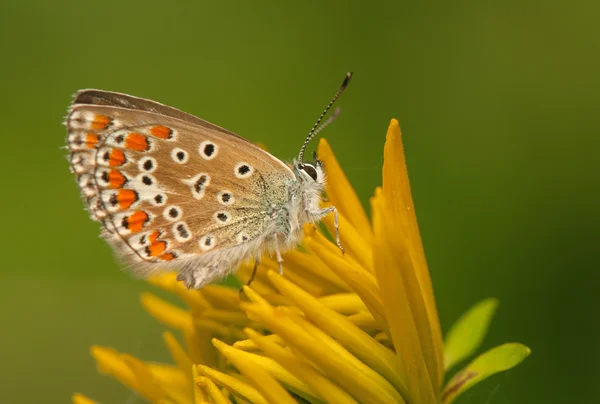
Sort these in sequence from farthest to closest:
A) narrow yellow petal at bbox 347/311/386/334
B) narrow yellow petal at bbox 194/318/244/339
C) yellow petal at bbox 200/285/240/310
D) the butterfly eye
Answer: the butterfly eye < yellow petal at bbox 200/285/240/310 < narrow yellow petal at bbox 194/318/244/339 < narrow yellow petal at bbox 347/311/386/334

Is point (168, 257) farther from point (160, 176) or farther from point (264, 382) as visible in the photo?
point (264, 382)

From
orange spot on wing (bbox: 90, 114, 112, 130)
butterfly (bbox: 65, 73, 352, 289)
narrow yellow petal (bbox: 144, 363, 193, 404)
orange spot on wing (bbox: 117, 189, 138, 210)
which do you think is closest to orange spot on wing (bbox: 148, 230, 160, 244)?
butterfly (bbox: 65, 73, 352, 289)

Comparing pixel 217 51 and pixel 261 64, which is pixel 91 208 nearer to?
pixel 261 64

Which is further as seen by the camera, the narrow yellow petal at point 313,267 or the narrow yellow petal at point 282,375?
the narrow yellow petal at point 313,267

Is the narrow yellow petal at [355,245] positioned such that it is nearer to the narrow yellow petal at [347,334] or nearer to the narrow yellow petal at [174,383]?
the narrow yellow petal at [347,334]

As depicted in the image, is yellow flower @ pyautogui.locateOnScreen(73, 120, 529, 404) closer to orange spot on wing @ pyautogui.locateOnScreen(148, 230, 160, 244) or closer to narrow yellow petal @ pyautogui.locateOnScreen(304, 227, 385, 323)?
narrow yellow petal @ pyautogui.locateOnScreen(304, 227, 385, 323)

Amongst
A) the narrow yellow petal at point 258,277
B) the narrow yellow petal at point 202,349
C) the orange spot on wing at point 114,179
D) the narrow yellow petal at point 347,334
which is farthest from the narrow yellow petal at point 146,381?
the orange spot on wing at point 114,179

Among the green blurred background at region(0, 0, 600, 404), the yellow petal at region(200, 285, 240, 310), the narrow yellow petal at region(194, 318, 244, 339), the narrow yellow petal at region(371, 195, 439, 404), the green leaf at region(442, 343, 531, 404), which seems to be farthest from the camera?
the green blurred background at region(0, 0, 600, 404)
